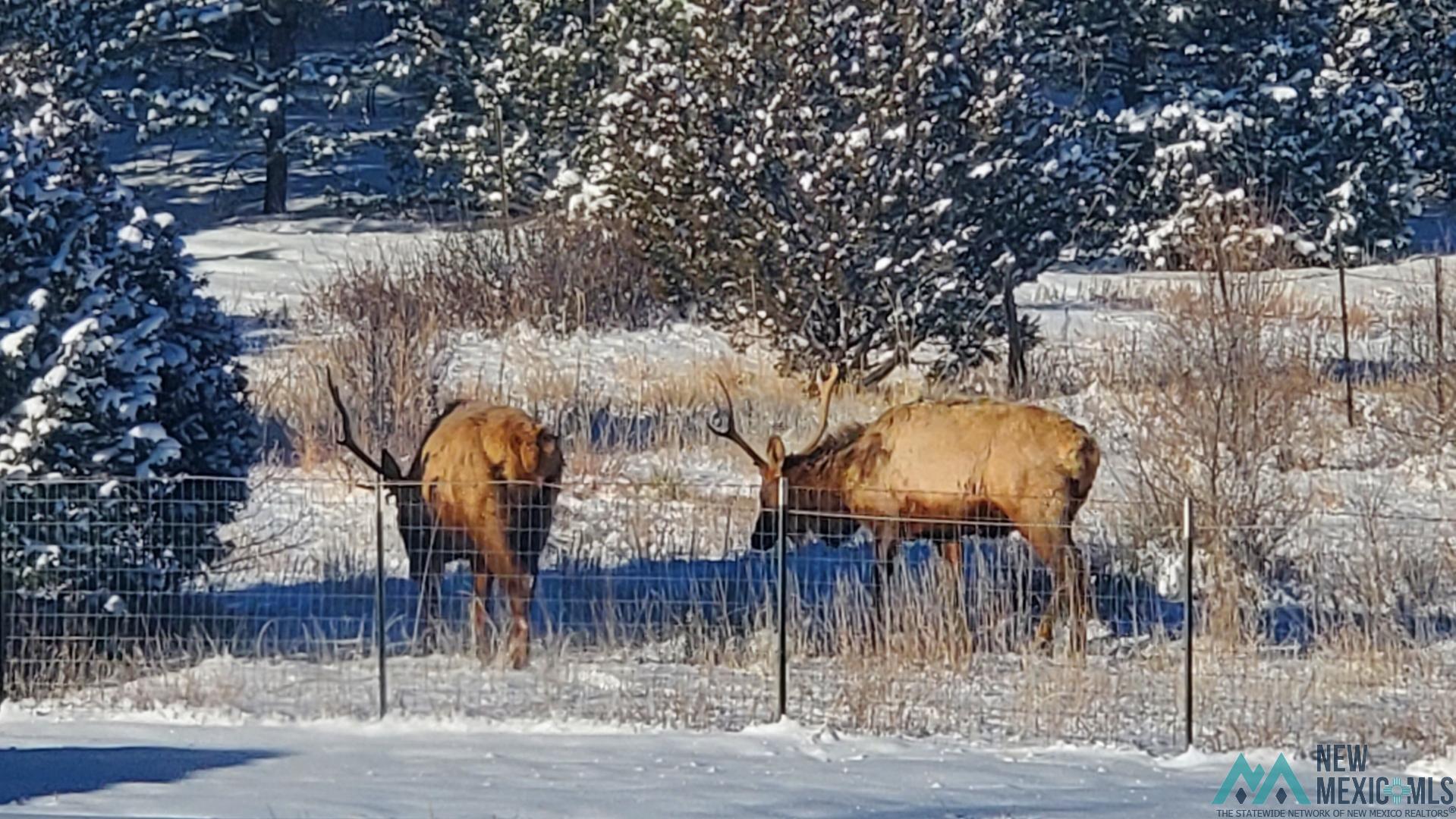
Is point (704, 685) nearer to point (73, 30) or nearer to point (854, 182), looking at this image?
point (854, 182)

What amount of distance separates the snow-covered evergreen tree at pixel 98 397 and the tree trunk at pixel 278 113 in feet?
88.7

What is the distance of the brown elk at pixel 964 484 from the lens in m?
12.6

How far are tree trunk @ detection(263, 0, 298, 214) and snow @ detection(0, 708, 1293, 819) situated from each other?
2919cm

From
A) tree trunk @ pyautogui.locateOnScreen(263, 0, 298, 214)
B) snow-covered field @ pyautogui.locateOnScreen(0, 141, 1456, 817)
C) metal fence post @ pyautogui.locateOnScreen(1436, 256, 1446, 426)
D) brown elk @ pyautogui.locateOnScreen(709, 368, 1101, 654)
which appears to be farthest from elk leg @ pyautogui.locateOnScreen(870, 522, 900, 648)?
tree trunk @ pyautogui.locateOnScreen(263, 0, 298, 214)

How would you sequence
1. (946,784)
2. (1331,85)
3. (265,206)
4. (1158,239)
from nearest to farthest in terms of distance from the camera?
(946,784), (1158,239), (1331,85), (265,206)

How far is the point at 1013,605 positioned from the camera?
485 inches

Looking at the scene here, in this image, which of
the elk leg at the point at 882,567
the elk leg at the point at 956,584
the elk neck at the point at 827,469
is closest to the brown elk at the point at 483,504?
the elk leg at the point at 882,567

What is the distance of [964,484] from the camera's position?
12.9 m

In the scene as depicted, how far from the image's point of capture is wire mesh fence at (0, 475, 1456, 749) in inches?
417

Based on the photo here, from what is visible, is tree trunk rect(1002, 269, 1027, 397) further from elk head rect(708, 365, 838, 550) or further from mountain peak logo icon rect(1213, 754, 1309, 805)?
mountain peak logo icon rect(1213, 754, 1309, 805)

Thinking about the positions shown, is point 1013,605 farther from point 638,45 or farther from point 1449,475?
point 638,45

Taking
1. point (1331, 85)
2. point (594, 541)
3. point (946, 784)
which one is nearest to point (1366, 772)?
point (946, 784)

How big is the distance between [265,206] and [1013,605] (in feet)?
95.9

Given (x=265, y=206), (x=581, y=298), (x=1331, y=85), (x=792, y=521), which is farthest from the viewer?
(x=265, y=206)
